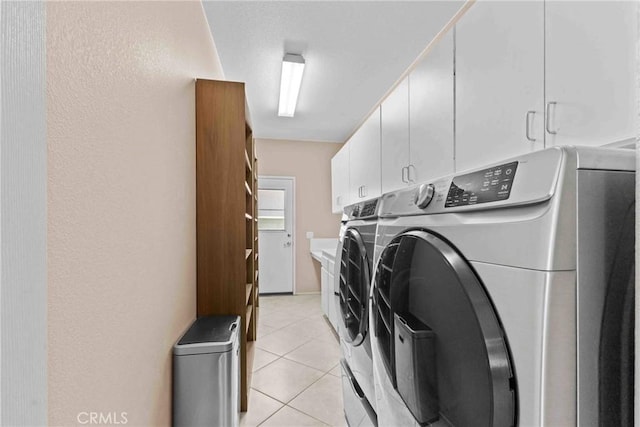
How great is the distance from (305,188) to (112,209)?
4048 mm

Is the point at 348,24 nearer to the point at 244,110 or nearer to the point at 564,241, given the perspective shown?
the point at 244,110

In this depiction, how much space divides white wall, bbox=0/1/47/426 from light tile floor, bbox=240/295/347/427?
1.55 metres

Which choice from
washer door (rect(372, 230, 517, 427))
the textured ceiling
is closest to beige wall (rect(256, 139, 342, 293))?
the textured ceiling

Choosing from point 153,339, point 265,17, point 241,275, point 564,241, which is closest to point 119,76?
point 153,339

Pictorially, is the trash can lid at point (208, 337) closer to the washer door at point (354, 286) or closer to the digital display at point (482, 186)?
the washer door at point (354, 286)

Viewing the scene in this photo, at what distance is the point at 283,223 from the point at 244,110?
3.12m

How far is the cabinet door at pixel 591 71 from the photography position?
0.76m

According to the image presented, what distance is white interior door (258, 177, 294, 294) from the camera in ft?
15.0

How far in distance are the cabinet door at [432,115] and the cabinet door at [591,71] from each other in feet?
1.68

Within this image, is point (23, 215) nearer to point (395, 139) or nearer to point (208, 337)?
point (208, 337)

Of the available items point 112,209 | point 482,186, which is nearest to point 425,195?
point 482,186

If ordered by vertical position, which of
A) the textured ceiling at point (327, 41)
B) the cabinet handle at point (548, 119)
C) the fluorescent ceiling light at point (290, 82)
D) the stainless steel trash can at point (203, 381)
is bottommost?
the stainless steel trash can at point (203, 381)

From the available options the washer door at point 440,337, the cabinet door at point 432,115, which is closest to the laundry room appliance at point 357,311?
the washer door at point 440,337

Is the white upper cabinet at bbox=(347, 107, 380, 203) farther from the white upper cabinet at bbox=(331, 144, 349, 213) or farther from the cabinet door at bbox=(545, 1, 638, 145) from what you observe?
the cabinet door at bbox=(545, 1, 638, 145)
